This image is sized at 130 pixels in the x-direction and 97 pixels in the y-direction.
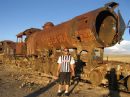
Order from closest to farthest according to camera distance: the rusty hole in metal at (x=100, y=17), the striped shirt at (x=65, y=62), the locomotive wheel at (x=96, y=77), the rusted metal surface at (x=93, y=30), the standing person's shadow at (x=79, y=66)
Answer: the striped shirt at (x=65, y=62)
the locomotive wheel at (x=96, y=77)
the rusted metal surface at (x=93, y=30)
the rusty hole in metal at (x=100, y=17)
the standing person's shadow at (x=79, y=66)

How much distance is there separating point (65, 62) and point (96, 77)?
2.87 meters

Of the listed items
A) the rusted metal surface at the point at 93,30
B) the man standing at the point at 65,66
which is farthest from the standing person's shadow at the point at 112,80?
the man standing at the point at 65,66

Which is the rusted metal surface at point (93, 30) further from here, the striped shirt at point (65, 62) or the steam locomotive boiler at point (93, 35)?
the striped shirt at point (65, 62)

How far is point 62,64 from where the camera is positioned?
996 cm

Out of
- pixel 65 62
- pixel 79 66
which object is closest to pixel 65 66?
pixel 65 62

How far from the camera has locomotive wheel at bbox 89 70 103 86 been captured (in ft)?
39.3

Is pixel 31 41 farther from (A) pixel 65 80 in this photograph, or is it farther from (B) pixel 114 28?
(A) pixel 65 80

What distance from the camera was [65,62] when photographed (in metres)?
9.91

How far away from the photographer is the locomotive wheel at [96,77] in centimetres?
1198

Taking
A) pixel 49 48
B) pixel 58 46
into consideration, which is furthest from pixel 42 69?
pixel 58 46

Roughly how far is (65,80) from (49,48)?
7.66 meters

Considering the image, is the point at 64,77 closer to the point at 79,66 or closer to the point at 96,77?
the point at 96,77

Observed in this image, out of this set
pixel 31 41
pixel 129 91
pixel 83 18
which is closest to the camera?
pixel 129 91

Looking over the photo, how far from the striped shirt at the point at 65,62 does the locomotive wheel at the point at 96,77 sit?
2591 mm
